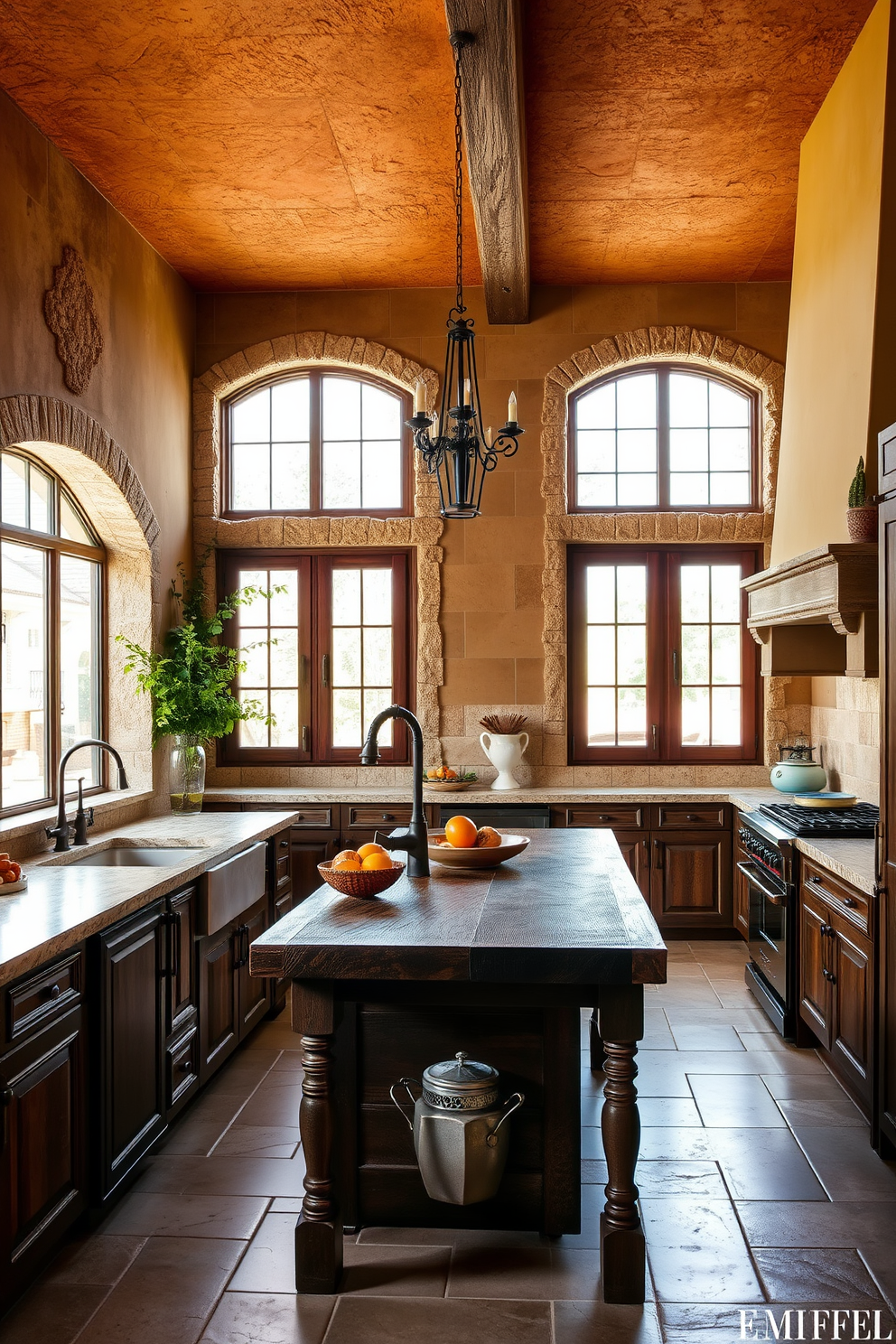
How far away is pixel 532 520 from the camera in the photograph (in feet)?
22.0

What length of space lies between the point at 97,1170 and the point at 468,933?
4.58ft

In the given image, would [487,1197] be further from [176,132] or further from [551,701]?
[176,132]

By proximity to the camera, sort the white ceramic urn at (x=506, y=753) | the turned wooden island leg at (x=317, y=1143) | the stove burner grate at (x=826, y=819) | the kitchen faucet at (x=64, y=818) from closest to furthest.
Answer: the turned wooden island leg at (x=317, y=1143), the kitchen faucet at (x=64, y=818), the stove burner grate at (x=826, y=819), the white ceramic urn at (x=506, y=753)

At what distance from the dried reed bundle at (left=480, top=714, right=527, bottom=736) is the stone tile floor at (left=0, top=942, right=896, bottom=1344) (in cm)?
281

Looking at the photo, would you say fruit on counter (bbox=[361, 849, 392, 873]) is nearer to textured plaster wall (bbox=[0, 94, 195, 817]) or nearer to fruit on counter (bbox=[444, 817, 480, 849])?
fruit on counter (bbox=[444, 817, 480, 849])

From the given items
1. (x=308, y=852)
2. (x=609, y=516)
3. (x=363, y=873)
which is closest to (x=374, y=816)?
(x=308, y=852)

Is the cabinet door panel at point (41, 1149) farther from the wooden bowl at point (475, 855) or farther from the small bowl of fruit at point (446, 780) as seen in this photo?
the small bowl of fruit at point (446, 780)

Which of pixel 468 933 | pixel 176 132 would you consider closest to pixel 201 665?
pixel 176 132

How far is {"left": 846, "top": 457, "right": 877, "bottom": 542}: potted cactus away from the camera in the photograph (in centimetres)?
401

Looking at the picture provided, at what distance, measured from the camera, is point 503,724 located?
21.5 feet

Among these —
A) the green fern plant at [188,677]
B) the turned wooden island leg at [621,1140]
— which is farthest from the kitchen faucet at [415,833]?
the green fern plant at [188,677]

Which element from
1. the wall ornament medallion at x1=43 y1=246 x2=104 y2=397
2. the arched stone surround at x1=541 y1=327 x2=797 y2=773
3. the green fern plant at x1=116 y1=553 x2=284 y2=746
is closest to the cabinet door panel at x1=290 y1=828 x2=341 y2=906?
the green fern plant at x1=116 y1=553 x2=284 y2=746

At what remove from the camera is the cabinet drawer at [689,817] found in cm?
620

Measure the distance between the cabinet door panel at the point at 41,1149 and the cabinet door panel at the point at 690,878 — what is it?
3933 mm
